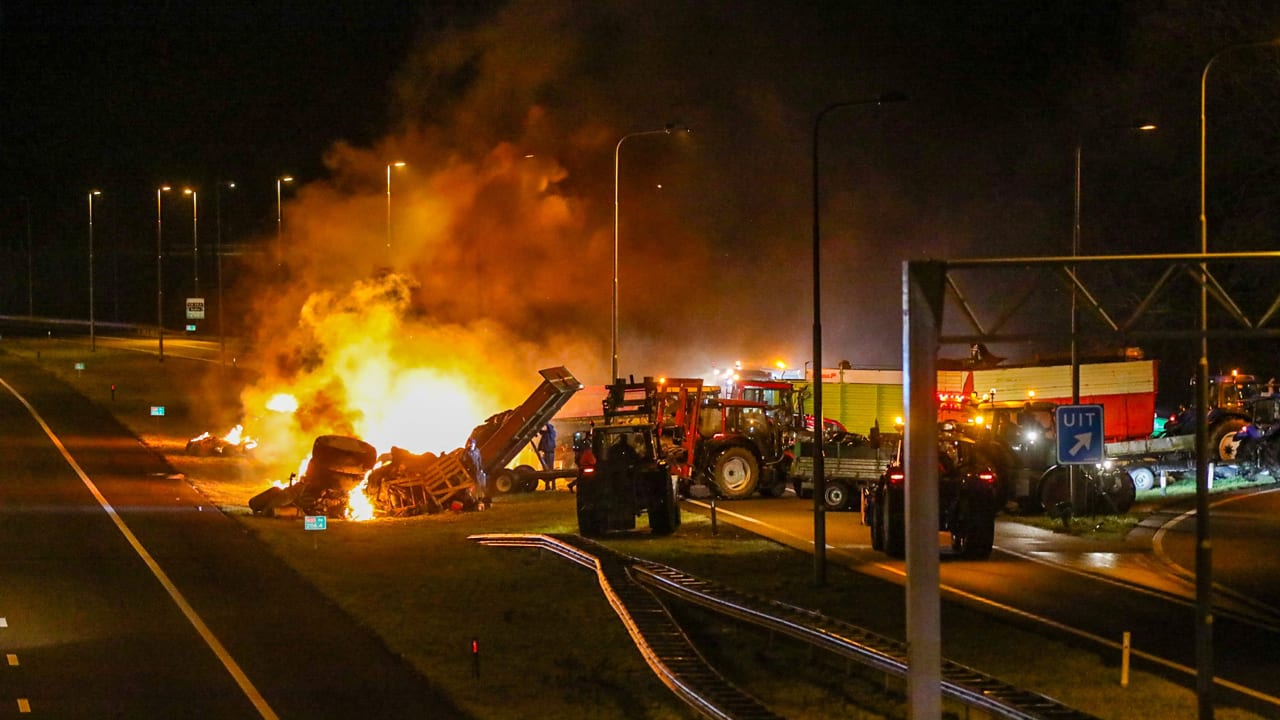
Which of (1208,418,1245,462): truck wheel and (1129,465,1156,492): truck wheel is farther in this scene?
(1208,418,1245,462): truck wheel

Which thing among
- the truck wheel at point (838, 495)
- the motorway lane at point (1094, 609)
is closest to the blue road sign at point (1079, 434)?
the motorway lane at point (1094, 609)

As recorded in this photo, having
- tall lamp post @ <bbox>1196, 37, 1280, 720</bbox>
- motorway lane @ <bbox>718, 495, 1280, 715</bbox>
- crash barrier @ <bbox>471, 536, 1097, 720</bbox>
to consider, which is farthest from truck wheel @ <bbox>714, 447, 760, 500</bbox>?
tall lamp post @ <bbox>1196, 37, 1280, 720</bbox>

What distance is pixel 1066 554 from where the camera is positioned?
25.7 meters

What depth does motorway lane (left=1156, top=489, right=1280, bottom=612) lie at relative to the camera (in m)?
22.8

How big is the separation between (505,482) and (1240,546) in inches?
657

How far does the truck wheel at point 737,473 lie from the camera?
109ft

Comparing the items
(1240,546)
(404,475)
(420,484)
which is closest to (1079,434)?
(1240,546)

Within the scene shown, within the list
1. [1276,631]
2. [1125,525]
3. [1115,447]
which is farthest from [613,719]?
[1115,447]

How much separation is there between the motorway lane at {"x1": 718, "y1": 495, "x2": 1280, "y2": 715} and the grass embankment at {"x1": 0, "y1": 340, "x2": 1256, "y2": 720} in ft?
2.34

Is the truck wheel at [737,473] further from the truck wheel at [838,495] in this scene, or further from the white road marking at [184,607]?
the white road marking at [184,607]

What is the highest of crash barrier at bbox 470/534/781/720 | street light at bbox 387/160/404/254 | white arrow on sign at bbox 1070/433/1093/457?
street light at bbox 387/160/404/254

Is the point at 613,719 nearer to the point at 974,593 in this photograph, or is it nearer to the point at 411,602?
the point at 411,602

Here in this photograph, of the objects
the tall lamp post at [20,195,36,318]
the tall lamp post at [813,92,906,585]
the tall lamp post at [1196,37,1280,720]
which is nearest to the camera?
the tall lamp post at [1196,37,1280,720]

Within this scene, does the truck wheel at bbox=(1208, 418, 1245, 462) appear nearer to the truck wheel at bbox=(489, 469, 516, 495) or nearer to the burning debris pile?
the burning debris pile
